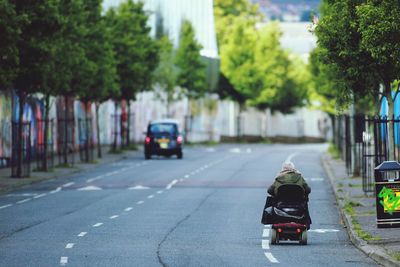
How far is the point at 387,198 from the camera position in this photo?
22391 mm

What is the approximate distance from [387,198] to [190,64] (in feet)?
251

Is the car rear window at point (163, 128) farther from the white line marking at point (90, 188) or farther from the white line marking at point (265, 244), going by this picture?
the white line marking at point (265, 244)

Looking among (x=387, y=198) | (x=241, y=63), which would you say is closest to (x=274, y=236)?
(x=387, y=198)

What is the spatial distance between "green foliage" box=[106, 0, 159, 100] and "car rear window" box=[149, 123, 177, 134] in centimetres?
430

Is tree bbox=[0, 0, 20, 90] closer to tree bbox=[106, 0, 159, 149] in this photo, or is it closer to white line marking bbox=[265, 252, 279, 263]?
white line marking bbox=[265, 252, 279, 263]

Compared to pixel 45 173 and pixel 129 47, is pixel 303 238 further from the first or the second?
pixel 129 47

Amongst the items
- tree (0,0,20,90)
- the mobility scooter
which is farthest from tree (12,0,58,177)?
the mobility scooter

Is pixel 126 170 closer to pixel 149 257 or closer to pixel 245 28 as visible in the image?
pixel 149 257

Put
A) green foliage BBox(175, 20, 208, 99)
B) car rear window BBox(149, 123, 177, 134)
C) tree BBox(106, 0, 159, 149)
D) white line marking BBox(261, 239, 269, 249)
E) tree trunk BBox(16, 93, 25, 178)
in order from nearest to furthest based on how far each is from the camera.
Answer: white line marking BBox(261, 239, 269, 249) < tree trunk BBox(16, 93, 25, 178) < car rear window BBox(149, 123, 177, 134) < tree BBox(106, 0, 159, 149) < green foliage BBox(175, 20, 208, 99)

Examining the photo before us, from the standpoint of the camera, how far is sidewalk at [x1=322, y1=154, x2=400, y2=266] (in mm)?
18667

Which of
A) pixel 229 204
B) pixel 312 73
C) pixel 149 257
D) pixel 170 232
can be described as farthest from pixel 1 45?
pixel 312 73

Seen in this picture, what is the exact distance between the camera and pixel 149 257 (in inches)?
735

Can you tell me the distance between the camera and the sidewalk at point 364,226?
735 inches

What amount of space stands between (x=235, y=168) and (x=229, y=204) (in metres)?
20.6
